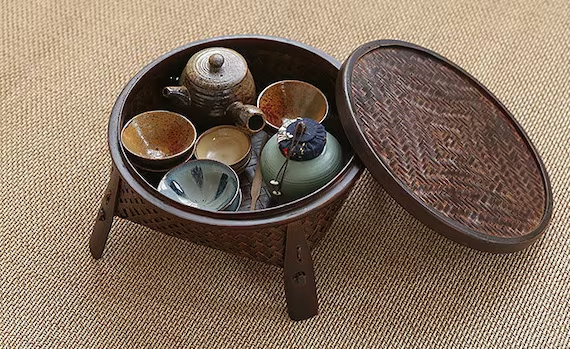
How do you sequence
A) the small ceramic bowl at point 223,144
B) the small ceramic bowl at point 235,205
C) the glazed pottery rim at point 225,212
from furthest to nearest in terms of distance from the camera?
the small ceramic bowl at point 223,144, the small ceramic bowl at point 235,205, the glazed pottery rim at point 225,212

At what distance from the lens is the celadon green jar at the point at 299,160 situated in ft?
3.45

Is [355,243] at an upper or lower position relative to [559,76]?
lower

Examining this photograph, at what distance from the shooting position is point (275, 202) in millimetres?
1151

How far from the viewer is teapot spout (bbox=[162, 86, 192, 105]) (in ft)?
3.75

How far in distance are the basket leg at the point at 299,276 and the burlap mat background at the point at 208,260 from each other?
4 cm

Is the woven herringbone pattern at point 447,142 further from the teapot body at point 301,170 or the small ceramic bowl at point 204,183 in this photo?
the small ceramic bowl at point 204,183

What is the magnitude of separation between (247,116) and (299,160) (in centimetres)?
13

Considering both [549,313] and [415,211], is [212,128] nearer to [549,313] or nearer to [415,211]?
[415,211]

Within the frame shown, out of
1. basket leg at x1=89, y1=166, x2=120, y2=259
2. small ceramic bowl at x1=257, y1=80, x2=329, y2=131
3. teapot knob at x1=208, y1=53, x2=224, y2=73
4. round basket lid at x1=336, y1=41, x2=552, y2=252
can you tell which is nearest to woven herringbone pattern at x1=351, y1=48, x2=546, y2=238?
round basket lid at x1=336, y1=41, x2=552, y2=252

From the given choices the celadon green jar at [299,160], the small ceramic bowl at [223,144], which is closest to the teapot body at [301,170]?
the celadon green jar at [299,160]

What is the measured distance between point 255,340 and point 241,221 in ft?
0.89

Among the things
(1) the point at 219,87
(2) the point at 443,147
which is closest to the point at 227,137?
(1) the point at 219,87

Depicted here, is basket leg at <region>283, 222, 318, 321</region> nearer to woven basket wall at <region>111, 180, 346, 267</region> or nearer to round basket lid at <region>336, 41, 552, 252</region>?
woven basket wall at <region>111, 180, 346, 267</region>

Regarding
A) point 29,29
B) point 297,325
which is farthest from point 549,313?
point 29,29
